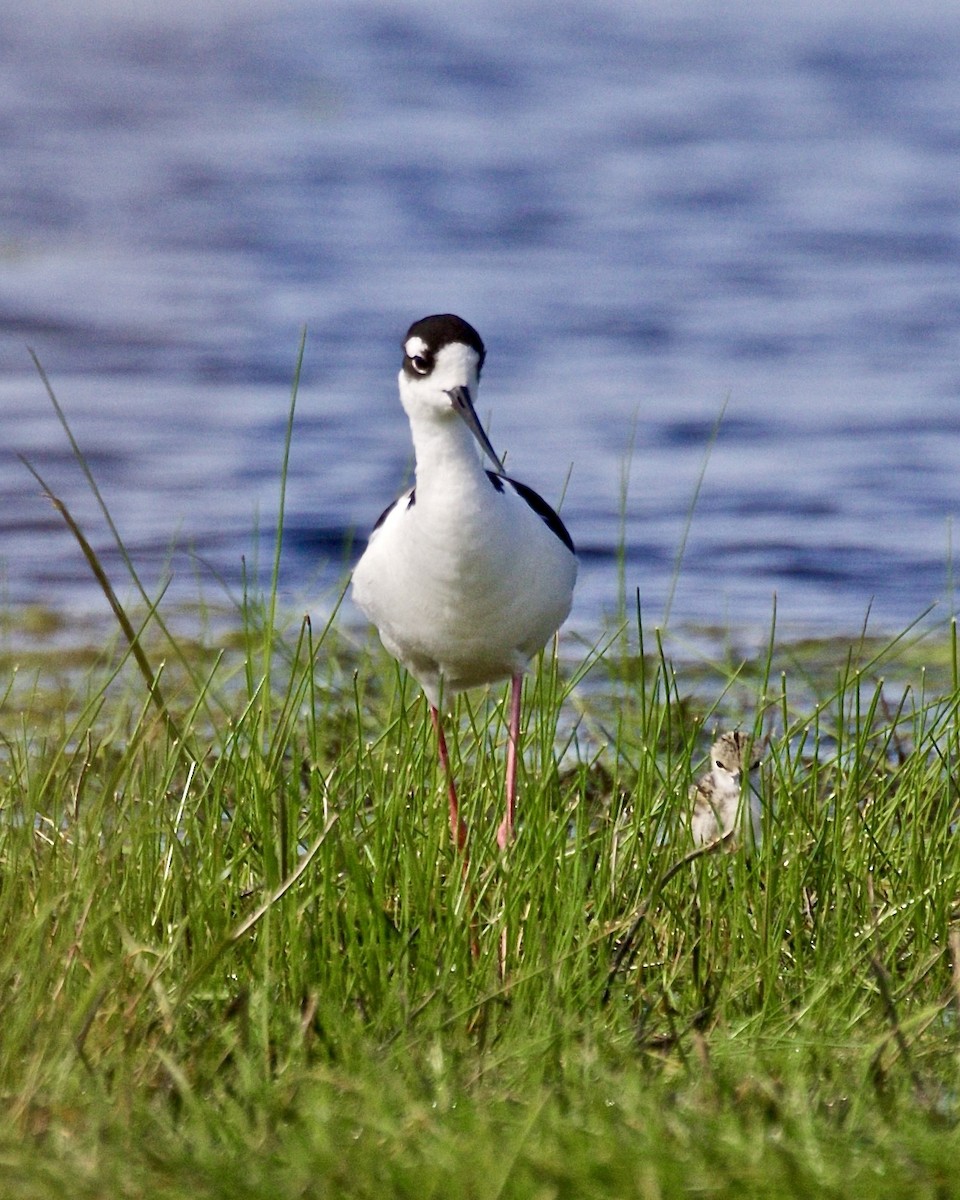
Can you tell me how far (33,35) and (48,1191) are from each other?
927 inches

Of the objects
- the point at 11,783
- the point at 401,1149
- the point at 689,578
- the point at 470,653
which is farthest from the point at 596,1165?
the point at 689,578

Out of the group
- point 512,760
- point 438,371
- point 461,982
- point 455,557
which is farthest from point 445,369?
point 461,982

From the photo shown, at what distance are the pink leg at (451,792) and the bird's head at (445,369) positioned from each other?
0.74 m

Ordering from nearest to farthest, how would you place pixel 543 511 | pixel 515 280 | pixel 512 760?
pixel 512 760
pixel 543 511
pixel 515 280

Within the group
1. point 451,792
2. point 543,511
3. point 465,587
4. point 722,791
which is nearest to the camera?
point 465,587

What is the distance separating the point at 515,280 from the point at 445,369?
1148 centimetres

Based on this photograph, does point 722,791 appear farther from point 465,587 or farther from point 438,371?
point 438,371

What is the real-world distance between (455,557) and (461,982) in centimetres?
79

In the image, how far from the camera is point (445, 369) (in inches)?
147

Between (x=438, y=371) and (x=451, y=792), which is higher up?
(x=438, y=371)

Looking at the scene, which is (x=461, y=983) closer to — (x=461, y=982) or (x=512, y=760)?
(x=461, y=982)

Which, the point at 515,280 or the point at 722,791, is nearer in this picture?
the point at 722,791

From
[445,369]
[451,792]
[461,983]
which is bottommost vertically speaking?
[461,983]

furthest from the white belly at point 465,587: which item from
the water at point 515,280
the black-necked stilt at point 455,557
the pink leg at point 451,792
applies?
the water at point 515,280
